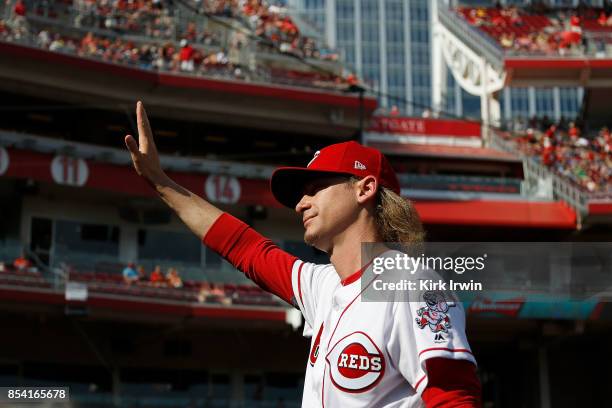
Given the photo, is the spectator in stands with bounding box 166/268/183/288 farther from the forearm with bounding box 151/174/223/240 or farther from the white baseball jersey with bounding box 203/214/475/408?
the white baseball jersey with bounding box 203/214/475/408

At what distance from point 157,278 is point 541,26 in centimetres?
2152

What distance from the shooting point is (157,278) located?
2588 centimetres

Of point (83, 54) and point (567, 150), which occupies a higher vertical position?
point (83, 54)

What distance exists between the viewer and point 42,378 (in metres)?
26.5

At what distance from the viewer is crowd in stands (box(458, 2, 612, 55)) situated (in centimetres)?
3603

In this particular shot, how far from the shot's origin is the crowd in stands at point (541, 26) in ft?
118

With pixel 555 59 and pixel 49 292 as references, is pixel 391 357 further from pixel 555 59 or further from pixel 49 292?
pixel 555 59

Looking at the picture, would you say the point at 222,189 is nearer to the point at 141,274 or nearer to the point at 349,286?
the point at 141,274

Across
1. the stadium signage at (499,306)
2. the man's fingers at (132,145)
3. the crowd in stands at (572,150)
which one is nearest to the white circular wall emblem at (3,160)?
the stadium signage at (499,306)

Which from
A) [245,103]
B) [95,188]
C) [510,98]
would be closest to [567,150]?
[245,103]

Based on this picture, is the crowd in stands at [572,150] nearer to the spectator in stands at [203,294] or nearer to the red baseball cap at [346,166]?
the spectator in stands at [203,294]

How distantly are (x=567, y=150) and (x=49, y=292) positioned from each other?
16.9 meters

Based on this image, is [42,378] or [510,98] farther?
[510,98]

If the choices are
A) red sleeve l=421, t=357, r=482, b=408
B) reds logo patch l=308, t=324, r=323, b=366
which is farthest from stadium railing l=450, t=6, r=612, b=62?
red sleeve l=421, t=357, r=482, b=408
